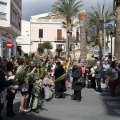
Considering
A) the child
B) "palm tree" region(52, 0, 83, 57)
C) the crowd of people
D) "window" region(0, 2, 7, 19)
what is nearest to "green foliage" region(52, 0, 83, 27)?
"palm tree" region(52, 0, 83, 57)

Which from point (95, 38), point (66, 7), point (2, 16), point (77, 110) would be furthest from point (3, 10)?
point (95, 38)

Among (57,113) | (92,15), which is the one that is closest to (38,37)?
(92,15)

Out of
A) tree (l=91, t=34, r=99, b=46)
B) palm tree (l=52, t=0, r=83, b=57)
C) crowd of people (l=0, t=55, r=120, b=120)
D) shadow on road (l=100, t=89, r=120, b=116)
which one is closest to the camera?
crowd of people (l=0, t=55, r=120, b=120)

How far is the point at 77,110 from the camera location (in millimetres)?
10172

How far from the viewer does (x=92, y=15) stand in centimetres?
4872

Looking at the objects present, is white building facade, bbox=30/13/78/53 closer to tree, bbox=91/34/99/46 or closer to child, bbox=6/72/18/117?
tree, bbox=91/34/99/46

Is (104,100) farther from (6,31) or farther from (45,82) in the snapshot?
(6,31)

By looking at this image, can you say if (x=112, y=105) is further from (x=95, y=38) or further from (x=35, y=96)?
(x=95, y=38)

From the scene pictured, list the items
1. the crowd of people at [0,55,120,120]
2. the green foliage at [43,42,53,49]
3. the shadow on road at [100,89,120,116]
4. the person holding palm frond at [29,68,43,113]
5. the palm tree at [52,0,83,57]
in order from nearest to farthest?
the crowd of people at [0,55,120,120] → the person holding palm frond at [29,68,43,113] → the shadow on road at [100,89,120,116] → the palm tree at [52,0,83,57] → the green foliage at [43,42,53,49]

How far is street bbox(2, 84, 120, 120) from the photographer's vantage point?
8.97m

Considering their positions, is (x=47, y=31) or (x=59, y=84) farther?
(x=47, y=31)

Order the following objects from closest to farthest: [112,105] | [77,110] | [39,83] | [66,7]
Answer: [39,83] < [77,110] < [112,105] < [66,7]

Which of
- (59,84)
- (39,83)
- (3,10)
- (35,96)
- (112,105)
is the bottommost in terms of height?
(112,105)

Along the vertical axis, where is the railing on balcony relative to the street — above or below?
above
